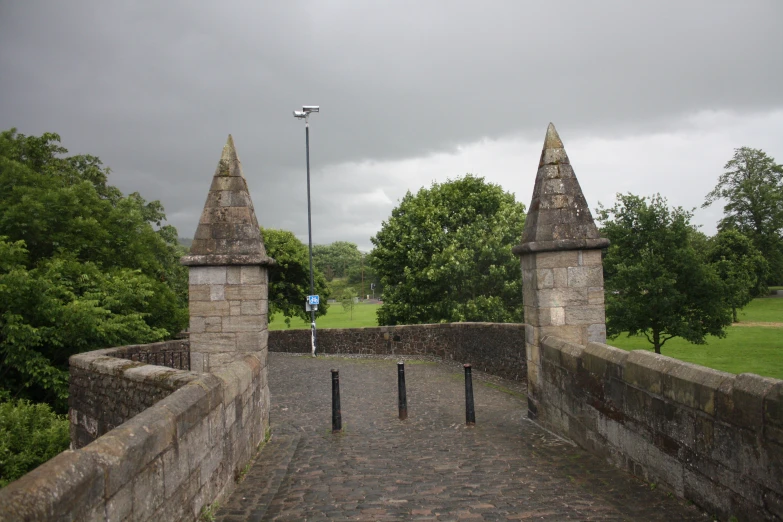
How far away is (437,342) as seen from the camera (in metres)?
17.7

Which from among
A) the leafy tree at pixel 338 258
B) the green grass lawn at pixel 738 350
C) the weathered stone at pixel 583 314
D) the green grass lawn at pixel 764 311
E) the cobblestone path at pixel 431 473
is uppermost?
the leafy tree at pixel 338 258

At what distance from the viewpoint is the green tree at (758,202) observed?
47.0 m

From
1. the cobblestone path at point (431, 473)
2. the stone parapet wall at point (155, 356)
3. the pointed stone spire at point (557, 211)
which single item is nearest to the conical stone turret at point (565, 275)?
the pointed stone spire at point (557, 211)

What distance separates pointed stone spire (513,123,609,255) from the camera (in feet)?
24.4

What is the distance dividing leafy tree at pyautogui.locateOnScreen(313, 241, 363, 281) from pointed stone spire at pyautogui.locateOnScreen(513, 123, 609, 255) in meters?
114

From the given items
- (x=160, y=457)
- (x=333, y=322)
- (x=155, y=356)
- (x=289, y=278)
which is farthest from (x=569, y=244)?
(x=333, y=322)

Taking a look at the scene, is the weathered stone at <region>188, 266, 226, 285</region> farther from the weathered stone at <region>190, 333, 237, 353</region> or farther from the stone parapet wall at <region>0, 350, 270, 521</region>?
the stone parapet wall at <region>0, 350, 270, 521</region>

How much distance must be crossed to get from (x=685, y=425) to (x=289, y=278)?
34712 mm

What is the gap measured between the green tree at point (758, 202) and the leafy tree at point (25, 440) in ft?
163

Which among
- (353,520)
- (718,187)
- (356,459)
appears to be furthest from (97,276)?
(718,187)

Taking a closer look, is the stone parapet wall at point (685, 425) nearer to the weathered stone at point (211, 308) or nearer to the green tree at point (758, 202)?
the weathered stone at point (211, 308)

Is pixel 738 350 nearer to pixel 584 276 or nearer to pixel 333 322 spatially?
pixel 584 276

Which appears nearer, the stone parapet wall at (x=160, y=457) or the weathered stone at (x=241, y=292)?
the stone parapet wall at (x=160, y=457)

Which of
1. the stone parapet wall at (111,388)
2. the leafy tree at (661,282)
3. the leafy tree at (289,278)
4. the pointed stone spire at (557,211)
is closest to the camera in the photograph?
the stone parapet wall at (111,388)
